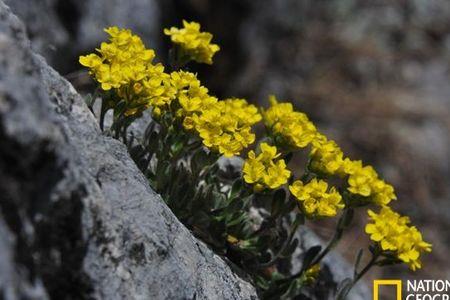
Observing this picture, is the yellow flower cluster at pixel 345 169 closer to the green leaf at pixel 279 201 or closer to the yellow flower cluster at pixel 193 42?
the green leaf at pixel 279 201

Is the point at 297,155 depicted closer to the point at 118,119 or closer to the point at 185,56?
the point at 185,56

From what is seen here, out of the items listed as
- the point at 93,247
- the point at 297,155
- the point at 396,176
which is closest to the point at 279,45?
the point at 297,155

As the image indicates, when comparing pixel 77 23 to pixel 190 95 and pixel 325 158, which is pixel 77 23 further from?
pixel 325 158

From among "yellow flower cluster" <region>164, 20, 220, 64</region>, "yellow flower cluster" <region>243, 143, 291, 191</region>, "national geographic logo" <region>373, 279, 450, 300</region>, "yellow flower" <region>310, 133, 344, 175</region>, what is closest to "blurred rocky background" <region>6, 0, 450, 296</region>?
"national geographic logo" <region>373, 279, 450, 300</region>

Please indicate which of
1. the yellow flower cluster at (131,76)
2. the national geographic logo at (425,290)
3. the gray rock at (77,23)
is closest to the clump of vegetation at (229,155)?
the yellow flower cluster at (131,76)

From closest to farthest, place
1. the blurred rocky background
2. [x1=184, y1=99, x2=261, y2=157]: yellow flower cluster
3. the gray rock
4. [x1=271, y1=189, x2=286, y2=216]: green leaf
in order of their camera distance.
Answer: [x1=184, y1=99, x2=261, y2=157]: yellow flower cluster → [x1=271, y1=189, x2=286, y2=216]: green leaf → the gray rock → the blurred rocky background

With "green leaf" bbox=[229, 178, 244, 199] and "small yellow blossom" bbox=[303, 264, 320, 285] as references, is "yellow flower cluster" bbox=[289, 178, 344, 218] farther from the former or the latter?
"small yellow blossom" bbox=[303, 264, 320, 285]

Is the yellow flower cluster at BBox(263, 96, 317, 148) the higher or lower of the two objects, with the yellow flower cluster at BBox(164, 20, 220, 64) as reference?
lower
